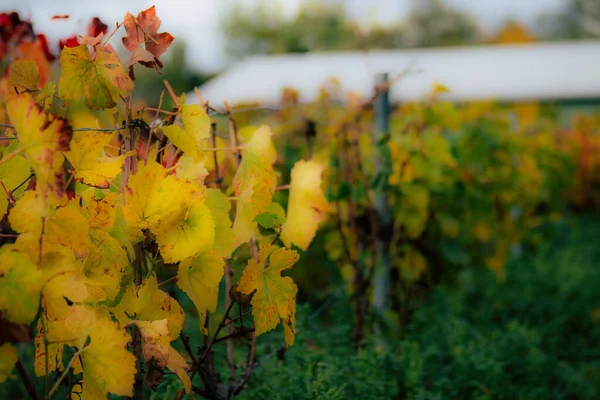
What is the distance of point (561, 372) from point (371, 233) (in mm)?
1107

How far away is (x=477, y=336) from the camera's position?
10.1 ft

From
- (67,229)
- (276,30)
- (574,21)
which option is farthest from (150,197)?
(574,21)

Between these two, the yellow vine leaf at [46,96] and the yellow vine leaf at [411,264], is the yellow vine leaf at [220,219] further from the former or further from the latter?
the yellow vine leaf at [411,264]

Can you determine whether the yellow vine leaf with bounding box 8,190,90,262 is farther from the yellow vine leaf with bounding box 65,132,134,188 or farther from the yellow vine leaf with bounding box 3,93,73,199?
the yellow vine leaf with bounding box 65,132,134,188

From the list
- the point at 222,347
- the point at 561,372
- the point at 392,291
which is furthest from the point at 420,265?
the point at 222,347

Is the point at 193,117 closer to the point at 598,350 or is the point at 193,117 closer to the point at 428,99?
the point at 428,99

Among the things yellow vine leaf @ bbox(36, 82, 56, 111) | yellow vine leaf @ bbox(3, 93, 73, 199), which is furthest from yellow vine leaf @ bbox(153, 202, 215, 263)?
yellow vine leaf @ bbox(36, 82, 56, 111)

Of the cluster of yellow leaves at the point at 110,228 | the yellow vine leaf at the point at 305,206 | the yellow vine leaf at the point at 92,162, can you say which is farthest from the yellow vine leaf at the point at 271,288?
the yellow vine leaf at the point at 92,162

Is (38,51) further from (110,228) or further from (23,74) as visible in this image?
(110,228)

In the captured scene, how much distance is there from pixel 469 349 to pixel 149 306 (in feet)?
6.20

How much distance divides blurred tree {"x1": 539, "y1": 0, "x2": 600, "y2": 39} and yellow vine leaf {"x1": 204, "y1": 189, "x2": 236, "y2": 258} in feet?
205

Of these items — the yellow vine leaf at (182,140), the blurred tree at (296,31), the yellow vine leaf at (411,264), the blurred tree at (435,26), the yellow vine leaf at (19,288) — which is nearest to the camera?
the yellow vine leaf at (19,288)

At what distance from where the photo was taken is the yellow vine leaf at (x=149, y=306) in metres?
1.20

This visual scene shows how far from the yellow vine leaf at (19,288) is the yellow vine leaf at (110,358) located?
12cm
